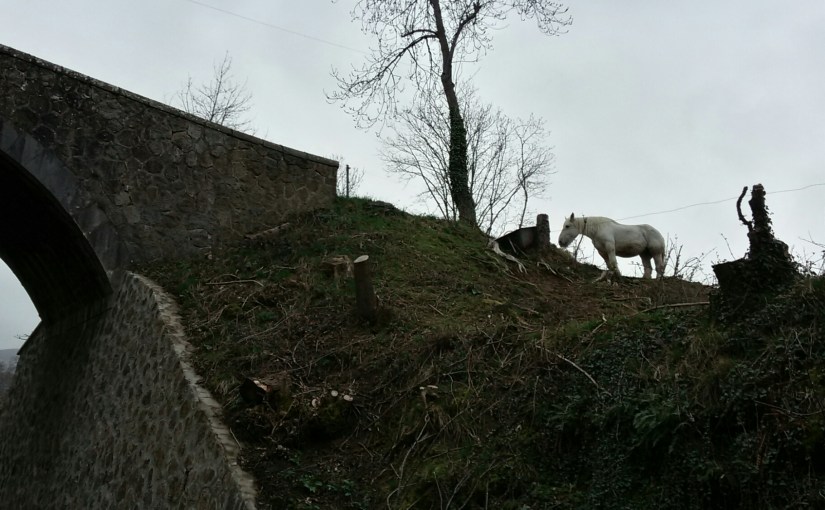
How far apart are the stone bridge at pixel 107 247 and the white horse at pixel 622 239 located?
440 cm

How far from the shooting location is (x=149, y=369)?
7.55m

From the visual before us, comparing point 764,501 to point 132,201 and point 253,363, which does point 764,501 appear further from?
point 132,201

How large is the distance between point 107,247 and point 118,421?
247 cm

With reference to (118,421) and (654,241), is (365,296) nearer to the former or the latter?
(118,421)

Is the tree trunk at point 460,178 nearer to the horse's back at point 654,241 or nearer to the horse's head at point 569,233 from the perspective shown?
the horse's head at point 569,233

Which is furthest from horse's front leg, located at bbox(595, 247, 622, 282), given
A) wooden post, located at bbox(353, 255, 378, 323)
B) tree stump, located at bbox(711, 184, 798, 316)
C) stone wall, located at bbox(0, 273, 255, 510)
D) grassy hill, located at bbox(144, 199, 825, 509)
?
stone wall, located at bbox(0, 273, 255, 510)

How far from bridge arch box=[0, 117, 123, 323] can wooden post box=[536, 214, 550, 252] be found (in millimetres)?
6145

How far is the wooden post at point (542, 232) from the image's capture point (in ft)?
37.2

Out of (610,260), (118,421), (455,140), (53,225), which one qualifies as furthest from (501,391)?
(455,140)

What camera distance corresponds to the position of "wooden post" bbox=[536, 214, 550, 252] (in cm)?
1134

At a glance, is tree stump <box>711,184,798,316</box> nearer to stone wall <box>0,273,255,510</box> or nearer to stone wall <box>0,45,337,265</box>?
stone wall <box>0,273,255,510</box>

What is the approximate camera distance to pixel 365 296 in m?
7.66

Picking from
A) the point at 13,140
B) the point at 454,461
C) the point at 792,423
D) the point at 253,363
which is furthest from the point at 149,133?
the point at 792,423

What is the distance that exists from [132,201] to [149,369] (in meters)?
2.86
